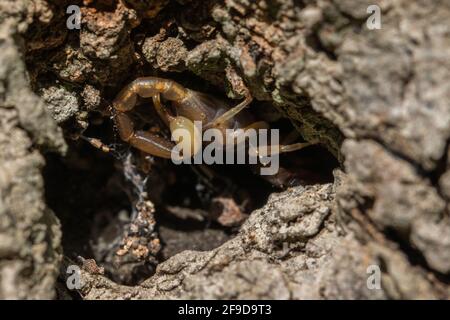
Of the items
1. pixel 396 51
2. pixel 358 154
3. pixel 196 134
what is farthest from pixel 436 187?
pixel 196 134

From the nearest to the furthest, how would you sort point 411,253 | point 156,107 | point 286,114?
1. point 411,253
2. point 286,114
3. point 156,107

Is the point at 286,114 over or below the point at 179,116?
over

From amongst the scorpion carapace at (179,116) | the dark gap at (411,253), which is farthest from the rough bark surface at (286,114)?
the scorpion carapace at (179,116)

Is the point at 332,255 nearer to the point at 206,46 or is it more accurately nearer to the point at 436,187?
the point at 436,187

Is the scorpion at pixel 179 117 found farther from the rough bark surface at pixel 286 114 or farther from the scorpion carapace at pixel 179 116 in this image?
the rough bark surface at pixel 286 114

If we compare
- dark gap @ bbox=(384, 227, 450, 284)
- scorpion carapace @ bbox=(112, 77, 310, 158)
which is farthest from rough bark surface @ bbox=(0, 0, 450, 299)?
scorpion carapace @ bbox=(112, 77, 310, 158)

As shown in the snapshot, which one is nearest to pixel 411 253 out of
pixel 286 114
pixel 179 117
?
pixel 286 114

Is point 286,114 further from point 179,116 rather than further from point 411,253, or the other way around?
point 411,253
